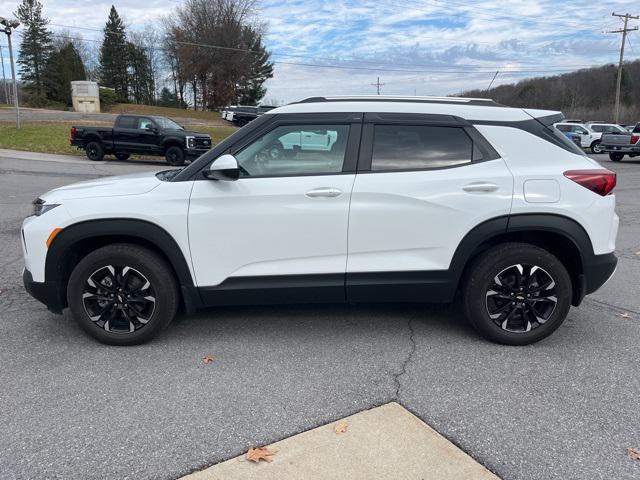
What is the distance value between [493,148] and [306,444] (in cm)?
252

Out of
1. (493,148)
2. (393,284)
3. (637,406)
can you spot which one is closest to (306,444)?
(393,284)

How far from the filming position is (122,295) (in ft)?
12.6

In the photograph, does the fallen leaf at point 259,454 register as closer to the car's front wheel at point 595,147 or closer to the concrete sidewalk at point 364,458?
the concrete sidewalk at point 364,458

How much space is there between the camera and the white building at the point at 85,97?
4756cm

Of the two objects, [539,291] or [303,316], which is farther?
[303,316]

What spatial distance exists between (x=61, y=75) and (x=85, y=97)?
1971cm

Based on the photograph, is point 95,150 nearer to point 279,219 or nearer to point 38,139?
point 38,139

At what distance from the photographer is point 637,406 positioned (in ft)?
10.3

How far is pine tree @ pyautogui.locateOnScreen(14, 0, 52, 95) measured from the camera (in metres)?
68.9

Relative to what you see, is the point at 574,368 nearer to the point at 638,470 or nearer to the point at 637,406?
the point at 637,406

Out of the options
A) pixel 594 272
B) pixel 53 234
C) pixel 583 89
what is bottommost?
pixel 594 272

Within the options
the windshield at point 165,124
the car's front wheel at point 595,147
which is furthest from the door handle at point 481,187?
the car's front wheel at point 595,147

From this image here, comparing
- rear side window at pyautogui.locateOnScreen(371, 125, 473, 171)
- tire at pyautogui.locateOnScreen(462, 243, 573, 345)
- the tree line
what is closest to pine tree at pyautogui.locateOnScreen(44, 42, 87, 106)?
the tree line

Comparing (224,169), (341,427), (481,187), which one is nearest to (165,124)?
(224,169)
